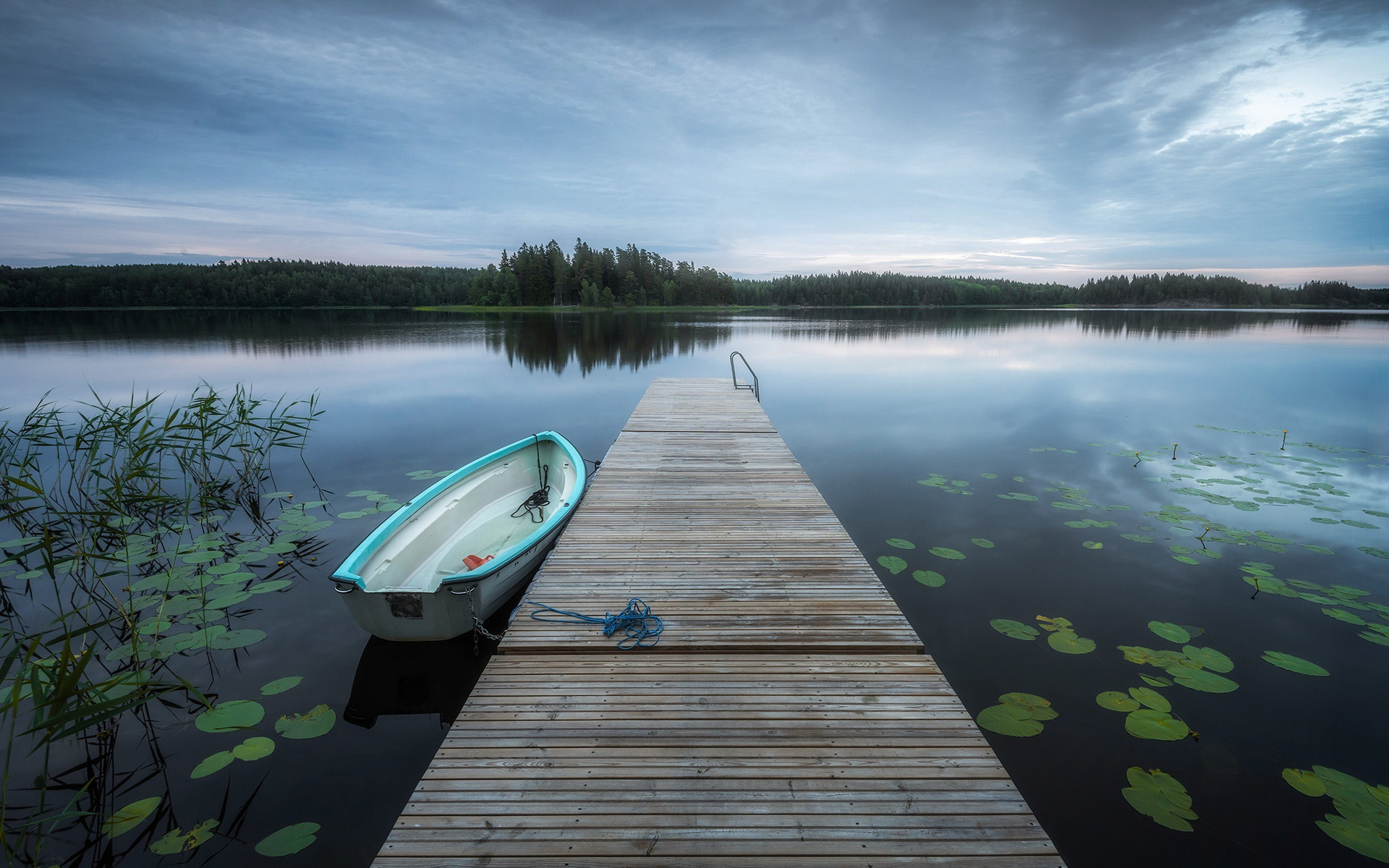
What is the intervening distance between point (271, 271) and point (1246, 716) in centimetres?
11087

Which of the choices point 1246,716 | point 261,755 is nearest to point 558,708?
point 261,755

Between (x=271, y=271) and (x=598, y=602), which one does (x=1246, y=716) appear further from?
(x=271, y=271)

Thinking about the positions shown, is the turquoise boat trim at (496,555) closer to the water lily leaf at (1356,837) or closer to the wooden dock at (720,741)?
the wooden dock at (720,741)

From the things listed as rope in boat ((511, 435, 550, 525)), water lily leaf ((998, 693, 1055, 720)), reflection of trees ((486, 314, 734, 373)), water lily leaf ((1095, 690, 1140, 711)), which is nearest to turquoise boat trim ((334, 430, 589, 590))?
rope in boat ((511, 435, 550, 525))

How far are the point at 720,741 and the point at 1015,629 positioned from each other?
378cm

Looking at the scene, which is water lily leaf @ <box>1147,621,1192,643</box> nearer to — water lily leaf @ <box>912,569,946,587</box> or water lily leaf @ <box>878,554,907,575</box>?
water lily leaf @ <box>912,569,946,587</box>

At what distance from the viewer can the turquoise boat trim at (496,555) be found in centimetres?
441

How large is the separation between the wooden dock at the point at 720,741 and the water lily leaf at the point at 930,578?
5.09ft

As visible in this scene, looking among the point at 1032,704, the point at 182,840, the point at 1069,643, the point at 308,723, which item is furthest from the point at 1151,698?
the point at 182,840

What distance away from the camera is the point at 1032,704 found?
4.22 meters

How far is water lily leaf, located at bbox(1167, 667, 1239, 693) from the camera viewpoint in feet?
14.2

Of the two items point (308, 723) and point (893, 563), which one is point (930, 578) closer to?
point (893, 563)

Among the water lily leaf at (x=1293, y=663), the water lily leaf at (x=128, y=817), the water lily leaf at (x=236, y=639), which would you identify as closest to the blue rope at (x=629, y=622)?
the water lily leaf at (x=128, y=817)

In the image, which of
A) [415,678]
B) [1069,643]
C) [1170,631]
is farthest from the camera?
[1170,631]
